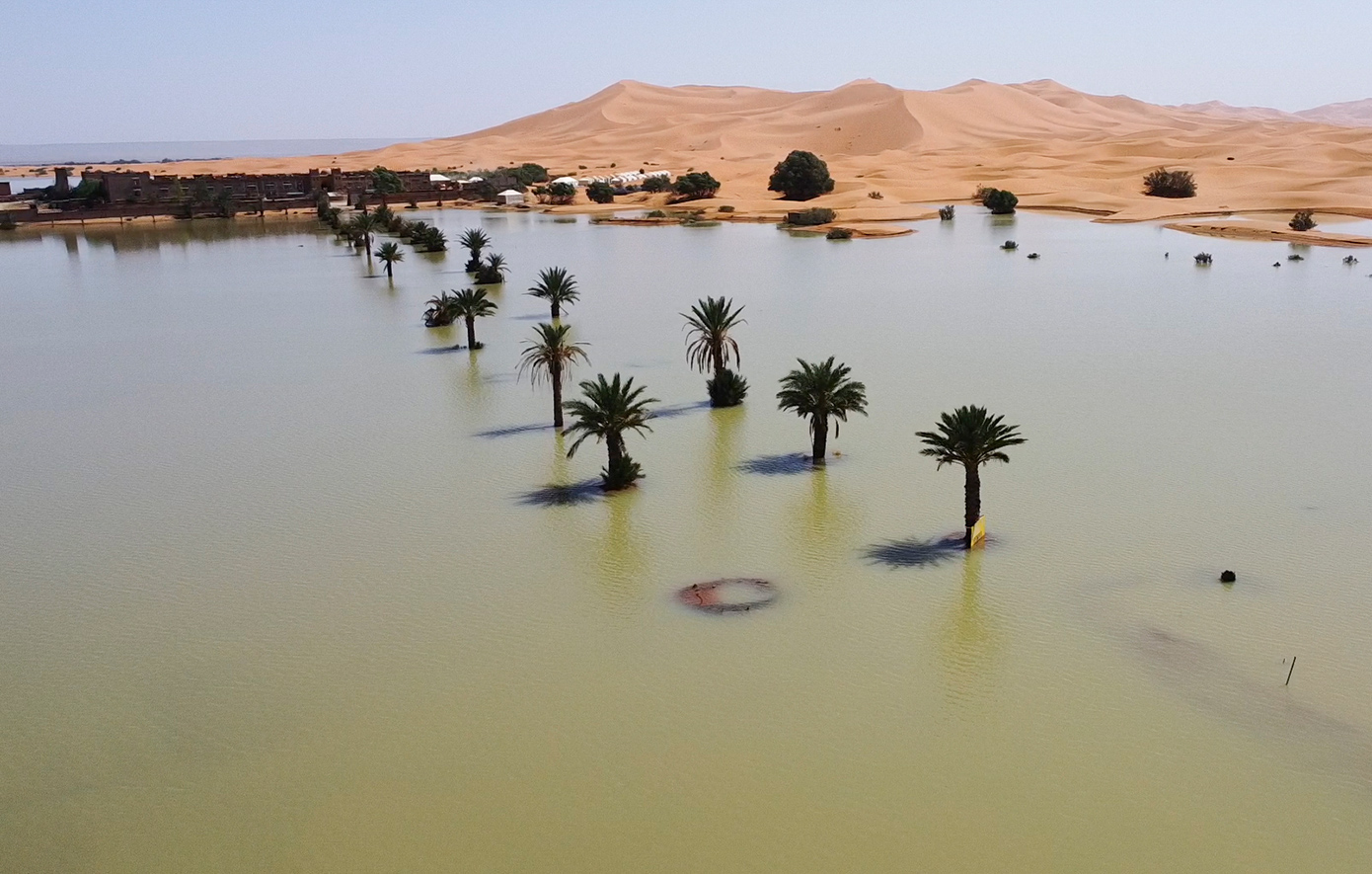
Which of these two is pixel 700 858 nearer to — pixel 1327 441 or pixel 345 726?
pixel 345 726

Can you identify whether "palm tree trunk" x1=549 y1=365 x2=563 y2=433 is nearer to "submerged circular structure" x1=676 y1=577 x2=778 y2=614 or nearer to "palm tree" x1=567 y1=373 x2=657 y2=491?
"palm tree" x1=567 y1=373 x2=657 y2=491

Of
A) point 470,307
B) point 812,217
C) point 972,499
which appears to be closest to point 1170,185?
point 812,217

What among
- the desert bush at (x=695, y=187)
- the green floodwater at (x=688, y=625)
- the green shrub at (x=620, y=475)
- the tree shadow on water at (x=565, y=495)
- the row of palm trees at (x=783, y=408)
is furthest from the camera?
the desert bush at (x=695, y=187)

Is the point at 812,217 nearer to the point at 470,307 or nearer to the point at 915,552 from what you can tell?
the point at 470,307

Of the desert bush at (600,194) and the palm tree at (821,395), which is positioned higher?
the desert bush at (600,194)

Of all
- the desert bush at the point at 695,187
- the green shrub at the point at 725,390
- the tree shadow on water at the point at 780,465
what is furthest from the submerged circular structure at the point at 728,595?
the desert bush at the point at 695,187

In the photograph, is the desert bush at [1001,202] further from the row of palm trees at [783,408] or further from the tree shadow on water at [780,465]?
the tree shadow on water at [780,465]

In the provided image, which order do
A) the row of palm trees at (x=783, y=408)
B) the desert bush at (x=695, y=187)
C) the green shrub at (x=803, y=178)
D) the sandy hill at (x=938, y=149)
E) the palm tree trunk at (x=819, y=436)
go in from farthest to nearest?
1. the desert bush at (x=695, y=187)
2. the green shrub at (x=803, y=178)
3. the sandy hill at (x=938, y=149)
4. the palm tree trunk at (x=819, y=436)
5. the row of palm trees at (x=783, y=408)
